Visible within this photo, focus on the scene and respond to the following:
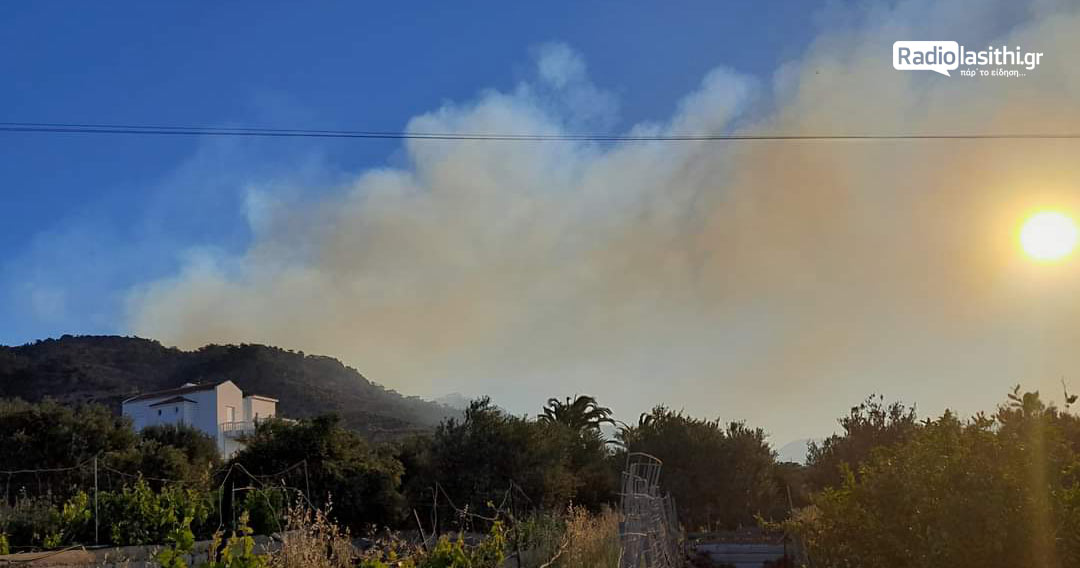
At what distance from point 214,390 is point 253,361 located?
85.7 ft

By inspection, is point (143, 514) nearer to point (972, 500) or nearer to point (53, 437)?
point (972, 500)

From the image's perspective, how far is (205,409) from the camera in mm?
42531

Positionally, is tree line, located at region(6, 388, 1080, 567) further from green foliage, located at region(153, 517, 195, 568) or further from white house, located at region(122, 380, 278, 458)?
white house, located at region(122, 380, 278, 458)

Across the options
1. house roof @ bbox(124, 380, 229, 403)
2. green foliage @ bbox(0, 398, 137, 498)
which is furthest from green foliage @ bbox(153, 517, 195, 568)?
house roof @ bbox(124, 380, 229, 403)

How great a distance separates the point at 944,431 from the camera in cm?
701

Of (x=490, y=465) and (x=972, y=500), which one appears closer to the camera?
(x=972, y=500)

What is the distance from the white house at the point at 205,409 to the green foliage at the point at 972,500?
37078 millimetres

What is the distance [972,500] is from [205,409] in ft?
134

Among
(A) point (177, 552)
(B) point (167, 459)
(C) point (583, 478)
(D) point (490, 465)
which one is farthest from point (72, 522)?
(C) point (583, 478)

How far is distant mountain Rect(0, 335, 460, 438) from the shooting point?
58969 mm

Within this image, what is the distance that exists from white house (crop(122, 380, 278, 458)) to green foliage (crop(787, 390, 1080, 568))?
37.1m

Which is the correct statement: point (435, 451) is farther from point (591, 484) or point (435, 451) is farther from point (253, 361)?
point (253, 361)

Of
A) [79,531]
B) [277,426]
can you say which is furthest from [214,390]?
[79,531]

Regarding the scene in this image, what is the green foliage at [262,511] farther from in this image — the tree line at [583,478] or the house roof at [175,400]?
the house roof at [175,400]
